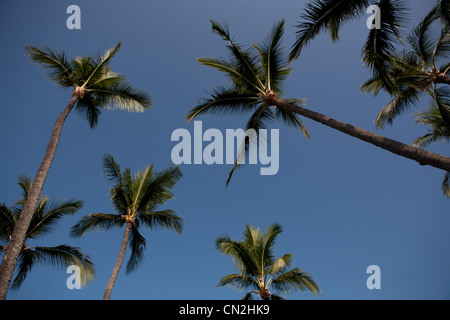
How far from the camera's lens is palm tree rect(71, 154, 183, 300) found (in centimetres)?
1182

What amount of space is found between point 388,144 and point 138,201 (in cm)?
1015

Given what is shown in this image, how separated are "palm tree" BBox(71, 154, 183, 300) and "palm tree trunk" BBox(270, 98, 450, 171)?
7.09 meters

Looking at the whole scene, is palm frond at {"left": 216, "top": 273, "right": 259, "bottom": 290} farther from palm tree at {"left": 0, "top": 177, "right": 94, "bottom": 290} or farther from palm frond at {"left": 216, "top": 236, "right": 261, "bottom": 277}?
palm tree at {"left": 0, "top": 177, "right": 94, "bottom": 290}

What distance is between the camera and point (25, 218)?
6.50m

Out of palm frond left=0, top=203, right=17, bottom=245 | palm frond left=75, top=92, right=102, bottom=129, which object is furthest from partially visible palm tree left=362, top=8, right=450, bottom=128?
palm frond left=0, top=203, right=17, bottom=245

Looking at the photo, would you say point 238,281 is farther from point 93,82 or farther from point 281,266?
point 93,82

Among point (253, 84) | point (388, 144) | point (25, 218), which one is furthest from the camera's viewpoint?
point (253, 84)

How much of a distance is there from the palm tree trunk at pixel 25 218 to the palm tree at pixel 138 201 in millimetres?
4163

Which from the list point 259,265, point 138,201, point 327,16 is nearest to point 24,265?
point 138,201

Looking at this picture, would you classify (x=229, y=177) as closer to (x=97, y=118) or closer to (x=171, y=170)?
(x=171, y=170)

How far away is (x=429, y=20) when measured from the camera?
31.2 ft

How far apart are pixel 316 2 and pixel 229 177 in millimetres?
6476

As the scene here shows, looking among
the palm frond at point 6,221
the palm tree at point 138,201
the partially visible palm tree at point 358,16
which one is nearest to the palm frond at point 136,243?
the palm tree at point 138,201
